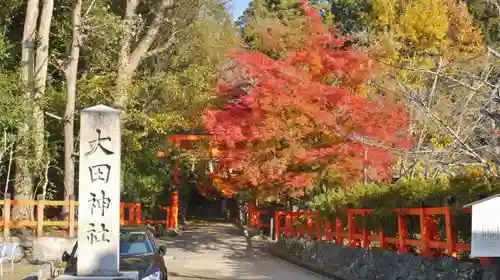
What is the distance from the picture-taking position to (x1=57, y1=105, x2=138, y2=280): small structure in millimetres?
10445

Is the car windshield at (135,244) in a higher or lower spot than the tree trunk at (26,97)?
lower

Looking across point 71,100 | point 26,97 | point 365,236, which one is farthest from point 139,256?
point 71,100

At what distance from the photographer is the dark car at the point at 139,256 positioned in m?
11.5

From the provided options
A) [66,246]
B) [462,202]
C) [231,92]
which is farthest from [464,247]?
[231,92]

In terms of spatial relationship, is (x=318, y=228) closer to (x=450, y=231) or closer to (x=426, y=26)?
(x=450, y=231)

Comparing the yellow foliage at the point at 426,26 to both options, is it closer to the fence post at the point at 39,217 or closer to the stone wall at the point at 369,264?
the stone wall at the point at 369,264

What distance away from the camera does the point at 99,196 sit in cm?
1069

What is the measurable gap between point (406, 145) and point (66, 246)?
10.2m

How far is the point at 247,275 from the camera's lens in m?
17.4

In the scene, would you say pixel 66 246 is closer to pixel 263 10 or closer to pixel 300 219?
pixel 300 219

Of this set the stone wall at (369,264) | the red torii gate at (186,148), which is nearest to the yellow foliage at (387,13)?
the red torii gate at (186,148)

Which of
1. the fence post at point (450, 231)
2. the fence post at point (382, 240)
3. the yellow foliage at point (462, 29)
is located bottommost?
the fence post at point (382, 240)

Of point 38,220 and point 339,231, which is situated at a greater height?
point 38,220

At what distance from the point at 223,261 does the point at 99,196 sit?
36.8 ft
